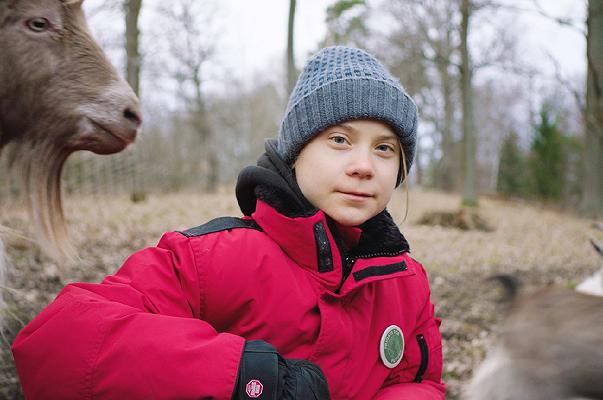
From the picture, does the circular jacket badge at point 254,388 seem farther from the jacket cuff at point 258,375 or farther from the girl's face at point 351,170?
the girl's face at point 351,170

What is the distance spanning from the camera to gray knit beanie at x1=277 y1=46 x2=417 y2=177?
1.97 metres

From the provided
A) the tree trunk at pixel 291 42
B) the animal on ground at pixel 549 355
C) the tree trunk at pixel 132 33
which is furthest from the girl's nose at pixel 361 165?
the tree trunk at pixel 291 42

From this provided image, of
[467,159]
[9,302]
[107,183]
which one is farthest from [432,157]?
[9,302]

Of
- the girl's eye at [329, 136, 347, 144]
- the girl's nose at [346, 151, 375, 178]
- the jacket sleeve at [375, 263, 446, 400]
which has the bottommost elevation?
the jacket sleeve at [375, 263, 446, 400]

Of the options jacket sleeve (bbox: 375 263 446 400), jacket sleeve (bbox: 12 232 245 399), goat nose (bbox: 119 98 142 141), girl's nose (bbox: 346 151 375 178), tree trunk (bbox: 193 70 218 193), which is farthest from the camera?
tree trunk (bbox: 193 70 218 193)

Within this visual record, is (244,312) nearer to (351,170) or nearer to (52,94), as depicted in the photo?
(351,170)

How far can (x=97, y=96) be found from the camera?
226 centimetres

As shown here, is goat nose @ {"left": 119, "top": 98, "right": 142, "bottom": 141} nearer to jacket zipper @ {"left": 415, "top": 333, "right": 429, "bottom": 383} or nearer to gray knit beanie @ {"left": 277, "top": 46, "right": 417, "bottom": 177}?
gray knit beanie @ {"left": 277, "top": 46, "right": 417, "bottom": 177}

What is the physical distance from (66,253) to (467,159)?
1886 centimetres

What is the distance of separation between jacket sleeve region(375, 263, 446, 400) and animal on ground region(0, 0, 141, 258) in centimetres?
150

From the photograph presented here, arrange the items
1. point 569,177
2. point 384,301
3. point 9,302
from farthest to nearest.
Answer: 1. point 569,177
2. point 9,302
3. point 384,301

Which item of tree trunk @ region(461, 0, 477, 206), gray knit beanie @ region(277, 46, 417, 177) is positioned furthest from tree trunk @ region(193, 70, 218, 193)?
gray knit beanie @ region(277, 46, 417, 177)

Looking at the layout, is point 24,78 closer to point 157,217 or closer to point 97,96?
point 97,96

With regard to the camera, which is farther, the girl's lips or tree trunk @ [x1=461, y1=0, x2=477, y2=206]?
tree trunk @ [x1=461, y1=0, x2=477, y2=206]
